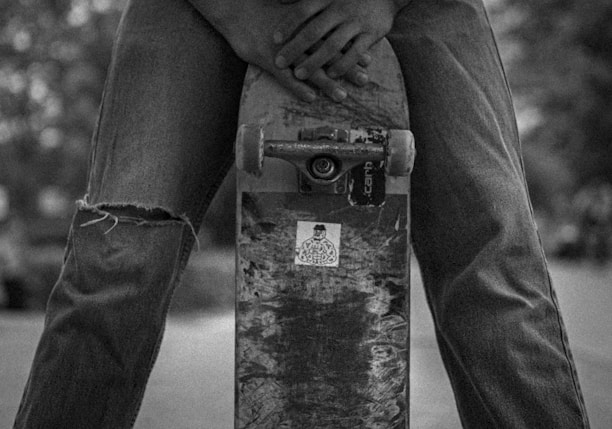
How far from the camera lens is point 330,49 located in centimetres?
180

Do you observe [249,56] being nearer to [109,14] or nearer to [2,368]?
[2,368]

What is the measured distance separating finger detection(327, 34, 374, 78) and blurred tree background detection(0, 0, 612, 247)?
1004cm

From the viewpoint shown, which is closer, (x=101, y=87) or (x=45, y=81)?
(x=45, y=81)

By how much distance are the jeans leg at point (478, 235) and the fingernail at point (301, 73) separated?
0.25 metres

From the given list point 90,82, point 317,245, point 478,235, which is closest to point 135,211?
point 317,245

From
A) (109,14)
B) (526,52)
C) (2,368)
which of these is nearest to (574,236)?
(526,52)

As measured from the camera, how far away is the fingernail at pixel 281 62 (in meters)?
1.83

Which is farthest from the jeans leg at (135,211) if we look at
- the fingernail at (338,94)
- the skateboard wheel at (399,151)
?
the skateboard wheel at (399,151)

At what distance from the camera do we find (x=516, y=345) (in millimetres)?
1661

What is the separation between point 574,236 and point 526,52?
5.71 metres

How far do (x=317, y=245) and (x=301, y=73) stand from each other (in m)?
0.39

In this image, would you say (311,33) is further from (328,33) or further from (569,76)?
(569,76)

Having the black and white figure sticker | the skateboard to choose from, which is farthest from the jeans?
the black and white figure sticker

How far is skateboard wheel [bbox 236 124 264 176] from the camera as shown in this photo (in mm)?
1699
